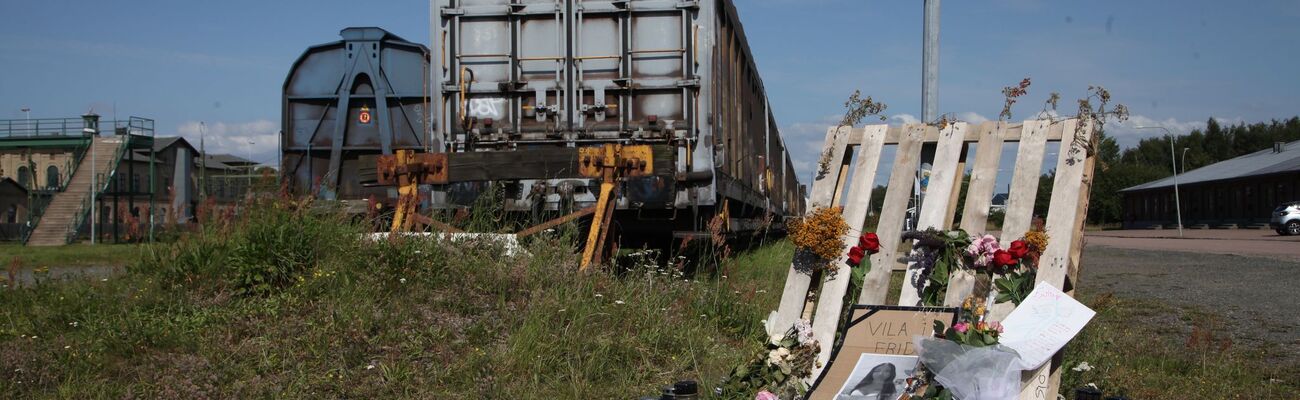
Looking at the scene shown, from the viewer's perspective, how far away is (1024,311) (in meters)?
3.99

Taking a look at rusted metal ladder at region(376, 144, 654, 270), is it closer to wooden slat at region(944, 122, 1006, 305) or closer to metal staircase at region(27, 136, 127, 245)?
wooden slat at region(944, 122, 1006, 305)

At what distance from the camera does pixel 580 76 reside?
32.1 ft

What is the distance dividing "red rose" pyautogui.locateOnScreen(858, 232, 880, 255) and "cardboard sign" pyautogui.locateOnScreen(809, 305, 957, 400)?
27 cm

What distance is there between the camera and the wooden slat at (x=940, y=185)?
4469 mm

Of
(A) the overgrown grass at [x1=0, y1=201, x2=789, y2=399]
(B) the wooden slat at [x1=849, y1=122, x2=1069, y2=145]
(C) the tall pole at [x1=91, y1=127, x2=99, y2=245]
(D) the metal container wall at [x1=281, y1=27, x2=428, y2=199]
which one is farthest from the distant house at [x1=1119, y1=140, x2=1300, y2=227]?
(C) the tall pole at [x1=91, y1=127, x2=99, y2=245]

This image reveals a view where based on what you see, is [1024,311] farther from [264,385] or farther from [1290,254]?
[1290,254]

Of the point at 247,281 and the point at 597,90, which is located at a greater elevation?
the point at 597,90

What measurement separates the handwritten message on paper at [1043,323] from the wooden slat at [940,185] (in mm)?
529

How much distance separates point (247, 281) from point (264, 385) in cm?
126

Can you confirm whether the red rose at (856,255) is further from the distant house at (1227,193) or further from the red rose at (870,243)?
the distant house at (1227,193)

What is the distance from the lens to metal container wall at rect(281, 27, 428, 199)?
13367 millimetres

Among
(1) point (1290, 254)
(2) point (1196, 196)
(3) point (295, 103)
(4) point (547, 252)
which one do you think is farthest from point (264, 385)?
(2) point (1196, 196)

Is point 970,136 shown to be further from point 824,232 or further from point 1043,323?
point 1043,323

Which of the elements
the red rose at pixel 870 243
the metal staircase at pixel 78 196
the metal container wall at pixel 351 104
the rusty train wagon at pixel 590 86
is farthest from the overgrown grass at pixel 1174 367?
the metal staircase at pixel 78 196
